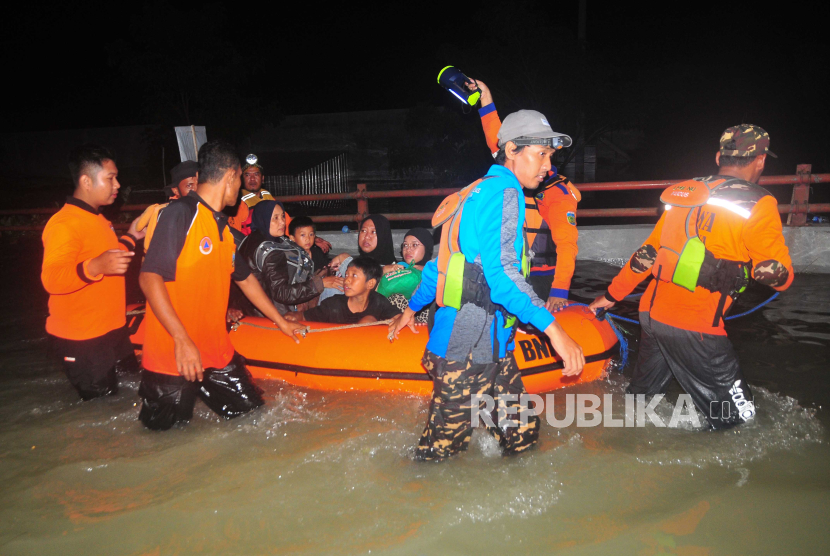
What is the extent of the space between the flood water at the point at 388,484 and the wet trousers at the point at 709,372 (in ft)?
0.80

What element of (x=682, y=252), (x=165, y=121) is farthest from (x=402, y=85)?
(x=682, y=252)

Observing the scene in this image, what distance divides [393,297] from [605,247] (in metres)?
4.75

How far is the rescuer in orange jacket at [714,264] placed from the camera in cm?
270

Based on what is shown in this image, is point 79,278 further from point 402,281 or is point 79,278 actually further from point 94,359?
point 402,281

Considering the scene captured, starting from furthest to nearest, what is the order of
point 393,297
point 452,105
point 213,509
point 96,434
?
point 452,105
point 393,297
point 96,434
point 213,509

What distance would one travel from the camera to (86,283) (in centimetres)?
337

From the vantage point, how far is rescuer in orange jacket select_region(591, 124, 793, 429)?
2.70 meters

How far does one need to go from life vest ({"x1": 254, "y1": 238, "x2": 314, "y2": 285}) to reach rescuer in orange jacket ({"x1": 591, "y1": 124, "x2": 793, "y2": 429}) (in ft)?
8.10

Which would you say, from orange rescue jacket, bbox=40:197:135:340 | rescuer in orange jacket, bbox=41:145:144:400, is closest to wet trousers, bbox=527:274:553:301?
rescuer in orange jacket, bbox=41:145:144:400

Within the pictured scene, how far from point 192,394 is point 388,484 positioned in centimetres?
125

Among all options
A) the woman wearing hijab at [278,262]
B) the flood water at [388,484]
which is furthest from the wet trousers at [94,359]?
the woman wearing hijab at [278,262]

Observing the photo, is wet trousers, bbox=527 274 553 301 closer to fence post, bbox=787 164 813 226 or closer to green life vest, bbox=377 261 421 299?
green life vest, bbox=377 261 421 299

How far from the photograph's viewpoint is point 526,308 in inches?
86.7

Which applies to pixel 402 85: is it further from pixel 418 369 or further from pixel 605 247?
pixel 418 369
